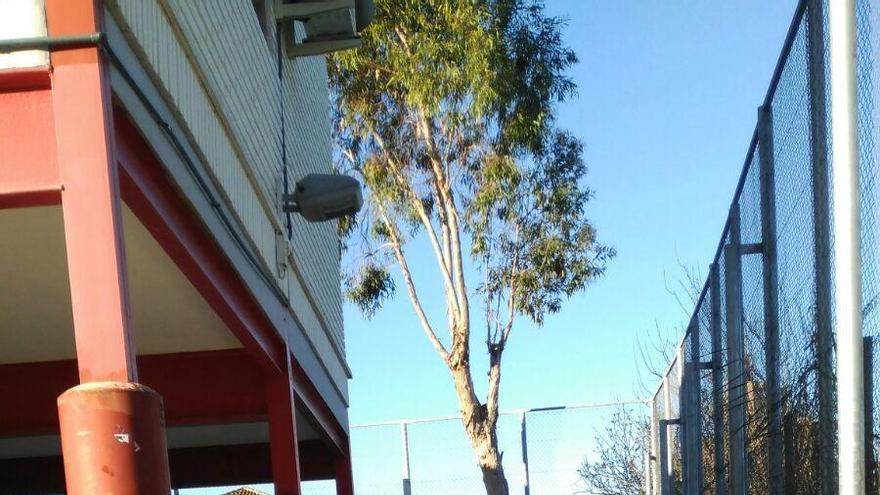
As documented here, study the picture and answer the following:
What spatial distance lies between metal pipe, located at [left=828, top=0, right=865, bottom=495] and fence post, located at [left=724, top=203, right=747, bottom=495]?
9.56 feet

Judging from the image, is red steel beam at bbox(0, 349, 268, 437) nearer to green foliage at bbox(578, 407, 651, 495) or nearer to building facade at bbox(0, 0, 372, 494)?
building facade at bbox(0, 0, 372, 494)

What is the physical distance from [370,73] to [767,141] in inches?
561

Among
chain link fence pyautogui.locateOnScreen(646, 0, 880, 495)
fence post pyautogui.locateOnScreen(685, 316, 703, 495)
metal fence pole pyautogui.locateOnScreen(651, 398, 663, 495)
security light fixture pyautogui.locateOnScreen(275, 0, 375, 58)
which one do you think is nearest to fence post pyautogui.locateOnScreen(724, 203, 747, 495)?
chain link fence pyautogui.locateOnScreen(646, 0, 880, 495)

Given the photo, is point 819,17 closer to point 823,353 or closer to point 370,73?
point 823,353

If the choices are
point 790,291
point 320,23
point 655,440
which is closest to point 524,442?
point 655,440

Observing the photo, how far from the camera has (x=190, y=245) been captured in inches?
199

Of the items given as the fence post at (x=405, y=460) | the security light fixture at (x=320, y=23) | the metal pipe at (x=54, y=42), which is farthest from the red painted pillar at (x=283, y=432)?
the fence post at (x=405, y=460)

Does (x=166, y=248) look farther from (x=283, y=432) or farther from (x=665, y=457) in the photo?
(x=665, y=457)

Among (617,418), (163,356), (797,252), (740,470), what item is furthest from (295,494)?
(617,418)

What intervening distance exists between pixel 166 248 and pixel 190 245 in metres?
0.16

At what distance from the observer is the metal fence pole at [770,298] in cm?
494

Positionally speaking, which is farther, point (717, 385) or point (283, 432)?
point (717, 385)

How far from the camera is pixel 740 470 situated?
5.97 metres

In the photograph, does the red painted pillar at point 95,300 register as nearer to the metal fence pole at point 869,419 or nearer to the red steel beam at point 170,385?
the metal fence pole at point 869,419
